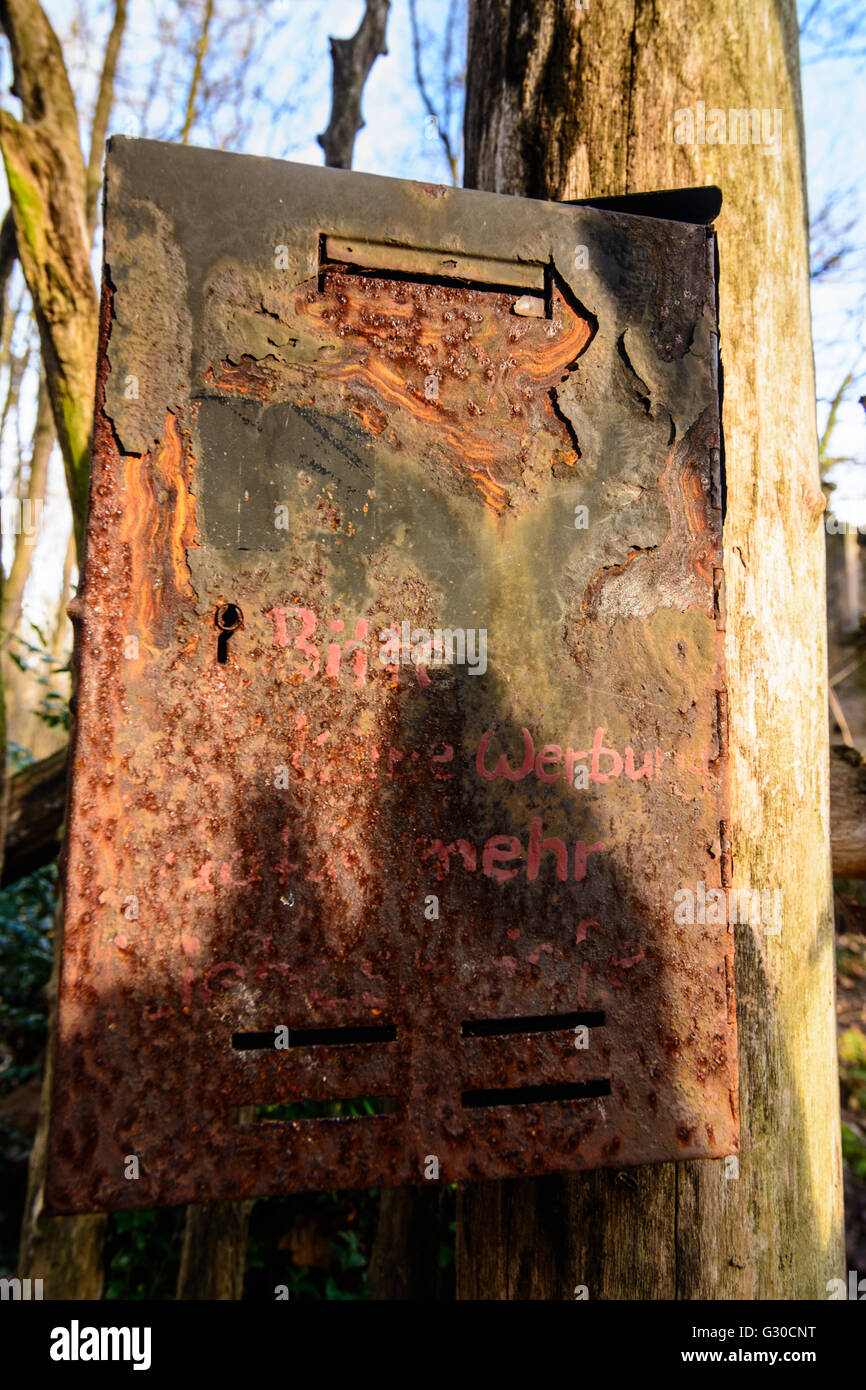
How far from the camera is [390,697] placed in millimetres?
1057

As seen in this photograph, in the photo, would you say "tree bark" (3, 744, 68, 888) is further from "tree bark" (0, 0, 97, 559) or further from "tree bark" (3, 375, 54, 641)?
"tree bark" (3, 375, 54, 641)

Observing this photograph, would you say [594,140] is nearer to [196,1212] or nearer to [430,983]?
[430,983]

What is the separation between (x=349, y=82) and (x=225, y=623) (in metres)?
5.01

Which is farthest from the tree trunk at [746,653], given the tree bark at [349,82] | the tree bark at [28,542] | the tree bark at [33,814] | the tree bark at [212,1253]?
the tree bark at [349,82]

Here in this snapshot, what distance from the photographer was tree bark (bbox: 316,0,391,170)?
4500 millimetres

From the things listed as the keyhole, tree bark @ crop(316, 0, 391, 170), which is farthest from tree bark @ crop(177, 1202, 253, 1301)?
tree bark @ crop(316, 0, 391, 170)

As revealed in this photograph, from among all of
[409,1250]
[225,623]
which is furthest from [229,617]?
[409,1250]

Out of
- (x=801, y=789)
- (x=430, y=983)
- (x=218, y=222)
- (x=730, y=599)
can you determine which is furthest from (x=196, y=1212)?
(x=218, y=222)

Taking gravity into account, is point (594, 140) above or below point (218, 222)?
above

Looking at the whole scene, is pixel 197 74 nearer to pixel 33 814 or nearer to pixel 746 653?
pixel 33 814

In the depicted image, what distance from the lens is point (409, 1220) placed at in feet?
7.83

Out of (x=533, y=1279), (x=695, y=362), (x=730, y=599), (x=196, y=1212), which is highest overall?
(x=695, y=362)

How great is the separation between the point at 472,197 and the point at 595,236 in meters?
0.19

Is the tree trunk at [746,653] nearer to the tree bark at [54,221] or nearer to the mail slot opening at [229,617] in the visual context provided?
the mail slot opening at [229,617]
